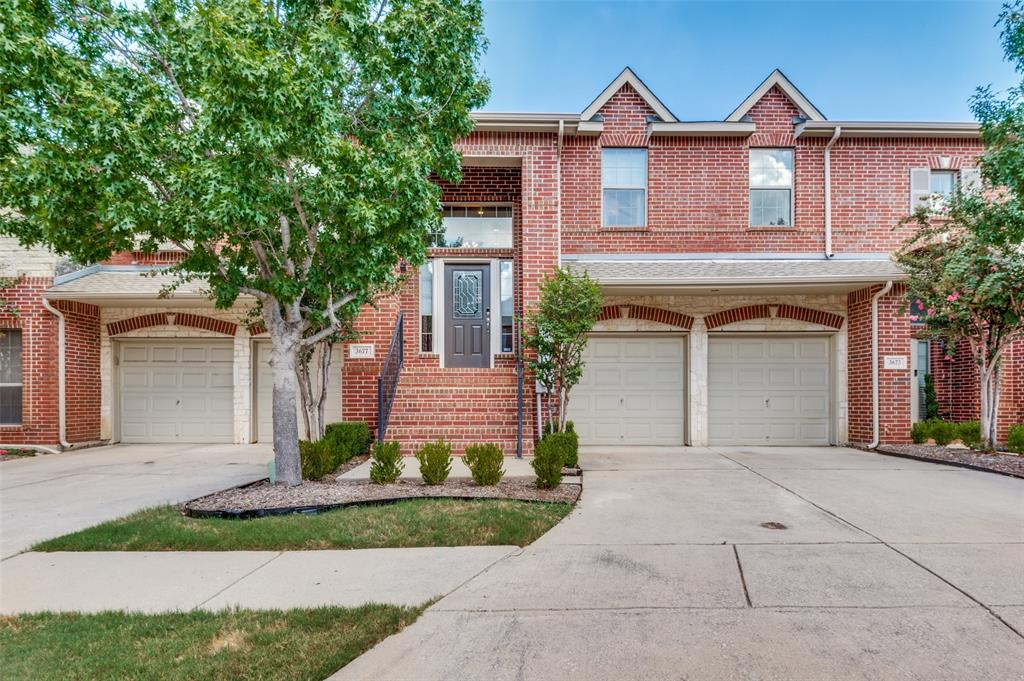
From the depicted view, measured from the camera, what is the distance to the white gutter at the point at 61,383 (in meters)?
9.88

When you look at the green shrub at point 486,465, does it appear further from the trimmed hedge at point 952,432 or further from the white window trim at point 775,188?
the trimmed hedge at point 952,432

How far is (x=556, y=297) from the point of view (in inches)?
299

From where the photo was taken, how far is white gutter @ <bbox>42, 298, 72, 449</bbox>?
9883 mm

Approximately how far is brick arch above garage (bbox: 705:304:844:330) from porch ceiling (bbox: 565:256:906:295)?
17.8 inches

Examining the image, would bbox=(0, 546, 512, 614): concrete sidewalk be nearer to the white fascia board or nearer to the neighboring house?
the neighboring house

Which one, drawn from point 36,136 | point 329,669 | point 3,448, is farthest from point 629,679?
point 3,448

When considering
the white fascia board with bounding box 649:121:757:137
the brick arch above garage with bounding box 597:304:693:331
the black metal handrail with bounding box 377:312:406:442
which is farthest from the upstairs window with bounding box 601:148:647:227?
the black metal handrail with bounding box 377:312:406:442

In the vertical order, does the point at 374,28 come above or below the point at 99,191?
above

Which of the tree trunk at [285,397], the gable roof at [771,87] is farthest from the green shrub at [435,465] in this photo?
the gable roof at [771,87]

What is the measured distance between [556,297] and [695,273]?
3310 mm

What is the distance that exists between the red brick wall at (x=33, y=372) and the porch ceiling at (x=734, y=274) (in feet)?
32.7

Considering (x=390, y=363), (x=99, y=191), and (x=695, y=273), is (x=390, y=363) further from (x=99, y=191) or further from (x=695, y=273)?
(x=695, y=273)

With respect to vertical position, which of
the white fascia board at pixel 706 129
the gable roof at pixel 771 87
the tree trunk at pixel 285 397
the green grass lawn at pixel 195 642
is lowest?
the green grass lawn at pixel 195 642

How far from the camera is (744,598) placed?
10.9 feet
